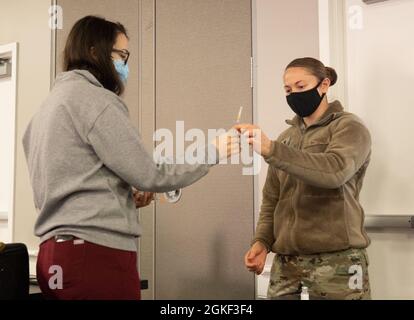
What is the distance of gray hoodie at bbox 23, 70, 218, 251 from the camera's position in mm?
1163

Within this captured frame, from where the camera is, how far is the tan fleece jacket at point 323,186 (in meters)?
1.32

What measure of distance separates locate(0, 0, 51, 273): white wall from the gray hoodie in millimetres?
1787

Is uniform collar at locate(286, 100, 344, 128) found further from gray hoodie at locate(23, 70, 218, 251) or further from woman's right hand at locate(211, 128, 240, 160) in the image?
gray hoodie at locate(23, 70, 218, 251)

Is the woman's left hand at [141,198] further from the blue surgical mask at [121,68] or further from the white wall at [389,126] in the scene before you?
the white wall at [389,126]

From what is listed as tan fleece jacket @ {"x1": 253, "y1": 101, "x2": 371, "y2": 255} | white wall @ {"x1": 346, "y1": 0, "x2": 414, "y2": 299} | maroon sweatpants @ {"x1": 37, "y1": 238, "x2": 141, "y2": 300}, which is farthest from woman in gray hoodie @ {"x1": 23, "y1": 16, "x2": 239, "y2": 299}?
white wall @ {"x1": 346, "y1": 0, "x2": 414, "y2": 299}

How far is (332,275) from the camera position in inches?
53.0

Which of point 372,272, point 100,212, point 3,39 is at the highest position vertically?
point 3,39

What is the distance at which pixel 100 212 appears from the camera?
1.17m

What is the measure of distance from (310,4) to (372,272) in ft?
3.72

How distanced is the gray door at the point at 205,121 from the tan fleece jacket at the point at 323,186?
2.16 feet

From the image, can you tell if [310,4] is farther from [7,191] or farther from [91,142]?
[7,191]

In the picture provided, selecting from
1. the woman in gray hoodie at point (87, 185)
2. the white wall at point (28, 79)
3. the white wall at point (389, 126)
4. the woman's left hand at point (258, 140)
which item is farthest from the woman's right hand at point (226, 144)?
the white wall at point (28, 79)

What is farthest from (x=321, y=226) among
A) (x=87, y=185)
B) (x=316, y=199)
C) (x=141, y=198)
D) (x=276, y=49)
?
(x=276, y=49)
